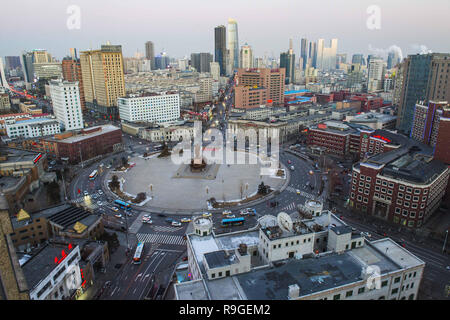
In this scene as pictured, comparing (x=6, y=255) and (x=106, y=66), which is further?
(x=106, y=66)

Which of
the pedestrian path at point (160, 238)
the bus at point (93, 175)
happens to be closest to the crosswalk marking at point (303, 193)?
the pedestrian path at point (160, 238)

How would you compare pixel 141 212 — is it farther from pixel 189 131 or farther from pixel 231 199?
pixel 189 131

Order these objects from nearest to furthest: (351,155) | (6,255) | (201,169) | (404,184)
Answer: (6,255) → (404,184) → (201,169) → (351,155)

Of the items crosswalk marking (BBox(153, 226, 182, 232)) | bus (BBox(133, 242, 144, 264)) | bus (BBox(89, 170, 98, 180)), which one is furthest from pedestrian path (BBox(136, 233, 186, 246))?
bus (BBox(89, 170, 98, 180))

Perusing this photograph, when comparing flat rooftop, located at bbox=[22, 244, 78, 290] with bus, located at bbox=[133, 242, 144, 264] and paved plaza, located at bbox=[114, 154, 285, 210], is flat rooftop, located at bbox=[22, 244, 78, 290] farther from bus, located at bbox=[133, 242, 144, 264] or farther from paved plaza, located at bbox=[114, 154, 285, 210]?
paved plaza, located at bbox=[114, 154, 285, 210]

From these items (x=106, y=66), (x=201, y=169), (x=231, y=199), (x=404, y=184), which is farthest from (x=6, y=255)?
(x=106, y=66)

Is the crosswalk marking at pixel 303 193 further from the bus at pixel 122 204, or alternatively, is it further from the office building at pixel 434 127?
the bus at pixel 122 204
